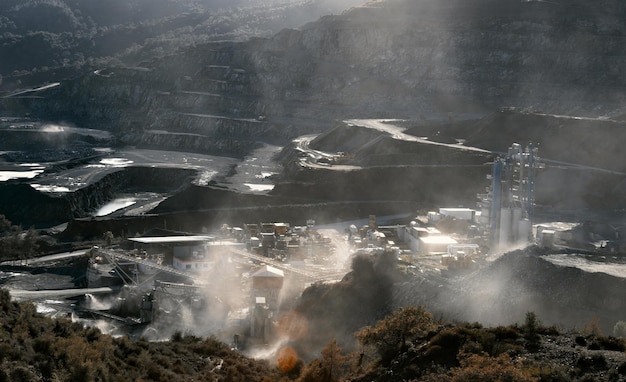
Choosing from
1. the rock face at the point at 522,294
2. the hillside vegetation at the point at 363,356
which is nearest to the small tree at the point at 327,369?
the hillside vegetation at the point at 363,356

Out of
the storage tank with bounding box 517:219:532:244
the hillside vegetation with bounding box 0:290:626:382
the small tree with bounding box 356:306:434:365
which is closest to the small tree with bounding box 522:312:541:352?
the hillside vegetation with bounding box 0:290:626:382

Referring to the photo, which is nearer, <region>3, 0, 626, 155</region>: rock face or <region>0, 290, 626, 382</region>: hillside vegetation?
<region>0, 290, 626, 382</region>: hillside vegetation

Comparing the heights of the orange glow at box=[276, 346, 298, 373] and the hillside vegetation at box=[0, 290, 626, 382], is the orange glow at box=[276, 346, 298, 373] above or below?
below

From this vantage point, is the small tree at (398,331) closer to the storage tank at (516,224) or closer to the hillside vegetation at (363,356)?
the hillside vegetation at (363,356)

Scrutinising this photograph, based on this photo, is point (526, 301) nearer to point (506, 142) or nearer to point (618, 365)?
point (618, 365)

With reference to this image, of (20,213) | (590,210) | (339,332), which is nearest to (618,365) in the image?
(339,332)

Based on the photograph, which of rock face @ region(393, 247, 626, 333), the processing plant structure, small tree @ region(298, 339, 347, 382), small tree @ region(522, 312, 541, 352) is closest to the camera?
small tree @ region(522, 312, 541, 352)

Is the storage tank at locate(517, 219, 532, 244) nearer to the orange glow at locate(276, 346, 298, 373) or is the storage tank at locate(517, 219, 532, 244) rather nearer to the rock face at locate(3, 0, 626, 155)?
the orange glow at locate(276, 346, 298, 373)
